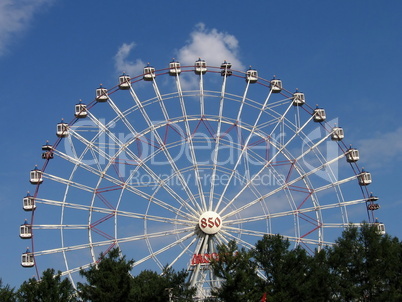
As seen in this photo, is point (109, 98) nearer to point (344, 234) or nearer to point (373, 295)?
point (344, 234)

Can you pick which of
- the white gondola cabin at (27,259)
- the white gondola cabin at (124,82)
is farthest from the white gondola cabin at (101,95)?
the white gondola cabin at (27,259)

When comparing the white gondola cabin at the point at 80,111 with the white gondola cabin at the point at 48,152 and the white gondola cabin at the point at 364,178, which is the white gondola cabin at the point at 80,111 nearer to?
the white gondola cabin at the point at 48,152

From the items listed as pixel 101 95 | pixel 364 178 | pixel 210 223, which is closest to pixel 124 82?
pixel 101 95

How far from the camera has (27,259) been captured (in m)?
51.6

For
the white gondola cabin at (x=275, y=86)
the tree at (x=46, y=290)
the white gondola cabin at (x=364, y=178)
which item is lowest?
the tree at (x=46, y=290)

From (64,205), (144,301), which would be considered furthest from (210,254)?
(64,205)

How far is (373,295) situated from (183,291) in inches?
531

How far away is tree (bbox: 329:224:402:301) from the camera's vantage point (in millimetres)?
47125

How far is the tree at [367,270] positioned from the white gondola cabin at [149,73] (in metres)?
20.5

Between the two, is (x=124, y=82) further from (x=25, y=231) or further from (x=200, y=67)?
(x=25, y=231)

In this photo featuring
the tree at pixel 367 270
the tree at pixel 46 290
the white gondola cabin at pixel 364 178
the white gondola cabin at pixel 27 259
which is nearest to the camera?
the tree at pixel 46 290

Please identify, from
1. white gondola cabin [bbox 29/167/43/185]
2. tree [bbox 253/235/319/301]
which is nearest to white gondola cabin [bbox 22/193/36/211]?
white gondola cabin [bbox 29/167/43/185]

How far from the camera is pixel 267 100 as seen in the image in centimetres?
5741

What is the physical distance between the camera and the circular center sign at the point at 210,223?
171 feet
